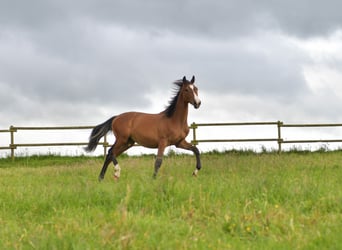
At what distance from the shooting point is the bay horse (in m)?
11.8

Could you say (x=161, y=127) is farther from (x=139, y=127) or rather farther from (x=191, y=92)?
(x=191, y=92)

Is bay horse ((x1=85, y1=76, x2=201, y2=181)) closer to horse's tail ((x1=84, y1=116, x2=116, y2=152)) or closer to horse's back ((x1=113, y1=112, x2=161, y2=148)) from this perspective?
horse's back ((x1=113, y1=112, x2=161, y2=148))

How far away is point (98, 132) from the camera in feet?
44.5

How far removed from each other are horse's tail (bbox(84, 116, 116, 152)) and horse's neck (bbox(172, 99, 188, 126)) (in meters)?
2.17

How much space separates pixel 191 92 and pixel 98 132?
3.34 metres

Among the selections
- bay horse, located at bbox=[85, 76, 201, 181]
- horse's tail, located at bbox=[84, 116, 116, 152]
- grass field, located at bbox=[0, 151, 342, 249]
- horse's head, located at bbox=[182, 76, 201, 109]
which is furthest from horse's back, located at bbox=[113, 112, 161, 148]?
grass field, located at bbox=[0, 151, 342, 249]

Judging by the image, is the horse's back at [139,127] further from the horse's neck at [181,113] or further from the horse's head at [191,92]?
the horse's head at [191,92]

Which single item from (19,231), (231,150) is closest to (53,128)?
(231,150)

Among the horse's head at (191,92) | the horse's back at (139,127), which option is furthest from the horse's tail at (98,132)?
the horse's head at (191,92)

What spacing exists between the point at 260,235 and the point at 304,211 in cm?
153

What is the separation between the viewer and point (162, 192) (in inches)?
294

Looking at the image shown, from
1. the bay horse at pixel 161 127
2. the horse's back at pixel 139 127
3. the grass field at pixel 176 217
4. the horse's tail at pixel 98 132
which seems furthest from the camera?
the horse's tail at pixel 98 132

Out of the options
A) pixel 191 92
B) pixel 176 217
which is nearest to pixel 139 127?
pixel 191 92

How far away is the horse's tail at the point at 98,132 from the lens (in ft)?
43.7
